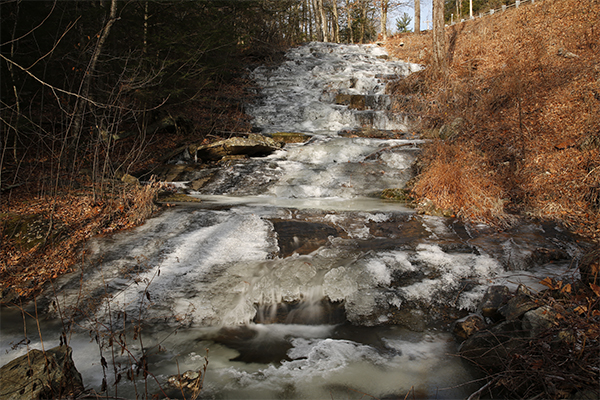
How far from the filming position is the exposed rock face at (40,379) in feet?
8.15

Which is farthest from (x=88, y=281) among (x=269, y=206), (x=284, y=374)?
(x=269, y=206)

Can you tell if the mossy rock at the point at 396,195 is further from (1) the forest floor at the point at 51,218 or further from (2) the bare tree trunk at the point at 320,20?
(2) the bare tree trunk at the point at 320,20

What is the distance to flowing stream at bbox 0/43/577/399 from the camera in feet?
10.6

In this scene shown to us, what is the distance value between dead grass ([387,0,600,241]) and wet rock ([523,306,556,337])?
3698 mm

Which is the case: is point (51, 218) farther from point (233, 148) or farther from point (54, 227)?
point (233, 148)

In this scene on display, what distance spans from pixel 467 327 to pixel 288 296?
7.02 ft

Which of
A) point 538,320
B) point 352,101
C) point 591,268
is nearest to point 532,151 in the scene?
point 591,268

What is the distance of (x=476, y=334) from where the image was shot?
3.35 meters

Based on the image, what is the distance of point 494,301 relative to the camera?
12.7 feet

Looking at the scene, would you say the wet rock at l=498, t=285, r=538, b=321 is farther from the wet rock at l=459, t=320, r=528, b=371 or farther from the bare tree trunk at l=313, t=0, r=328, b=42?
the bare tree trunk at l=313, t=0, r=328, b=42

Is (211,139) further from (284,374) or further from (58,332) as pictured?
(284,374)

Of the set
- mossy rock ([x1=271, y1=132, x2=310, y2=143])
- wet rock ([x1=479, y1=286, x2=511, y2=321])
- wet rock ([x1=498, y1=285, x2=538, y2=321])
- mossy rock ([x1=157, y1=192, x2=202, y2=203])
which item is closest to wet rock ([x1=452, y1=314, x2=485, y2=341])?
wet rock ([x1=479, y1=286, x2=511, y2=321])

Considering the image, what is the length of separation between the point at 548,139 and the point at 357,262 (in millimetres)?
6533

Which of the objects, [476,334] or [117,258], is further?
[117,258]
